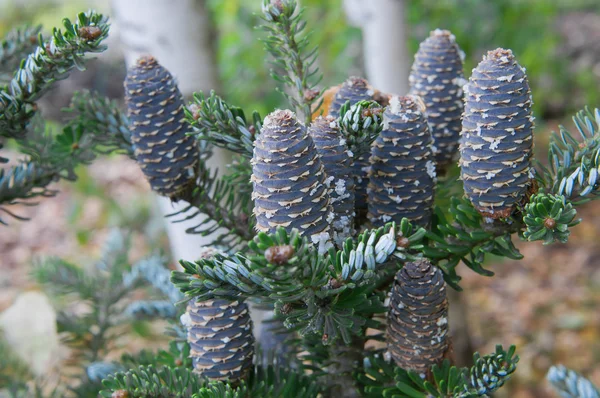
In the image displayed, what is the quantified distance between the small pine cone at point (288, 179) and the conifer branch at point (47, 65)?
19 cm

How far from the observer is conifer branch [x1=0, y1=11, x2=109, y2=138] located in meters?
0.48

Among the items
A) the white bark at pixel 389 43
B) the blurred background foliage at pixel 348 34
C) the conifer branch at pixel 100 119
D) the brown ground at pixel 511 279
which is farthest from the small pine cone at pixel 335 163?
the brown ground at pixel 511 279

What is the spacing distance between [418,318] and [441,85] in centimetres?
28

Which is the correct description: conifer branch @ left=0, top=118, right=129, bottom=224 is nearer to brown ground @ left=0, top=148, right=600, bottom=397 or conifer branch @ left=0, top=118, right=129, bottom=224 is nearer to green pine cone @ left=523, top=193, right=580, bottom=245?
green pine cone @ left=523, top=193, right=580, bottom=245

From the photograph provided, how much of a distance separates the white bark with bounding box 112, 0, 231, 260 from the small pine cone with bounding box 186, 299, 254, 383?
451 mm

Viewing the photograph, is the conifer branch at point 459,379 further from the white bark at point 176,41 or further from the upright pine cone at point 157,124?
the white bark at point 176,41

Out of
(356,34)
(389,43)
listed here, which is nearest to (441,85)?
(389,43)

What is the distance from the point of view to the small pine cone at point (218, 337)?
511mm

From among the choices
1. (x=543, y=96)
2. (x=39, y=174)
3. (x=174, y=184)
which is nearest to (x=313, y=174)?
(x=174, y=184)

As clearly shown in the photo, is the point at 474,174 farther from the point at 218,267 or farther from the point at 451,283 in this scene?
the point at 218,267

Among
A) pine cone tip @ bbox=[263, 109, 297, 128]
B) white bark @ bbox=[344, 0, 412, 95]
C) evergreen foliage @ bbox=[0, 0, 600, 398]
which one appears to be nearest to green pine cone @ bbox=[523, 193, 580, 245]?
evergreen foliage @ bbox=[0, 0, 600, 398]

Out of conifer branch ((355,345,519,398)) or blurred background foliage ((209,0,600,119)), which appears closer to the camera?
conifer branch ((355,345,519,398))

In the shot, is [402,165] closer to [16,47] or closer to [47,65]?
[47,65]

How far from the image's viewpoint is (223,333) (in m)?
0.51
